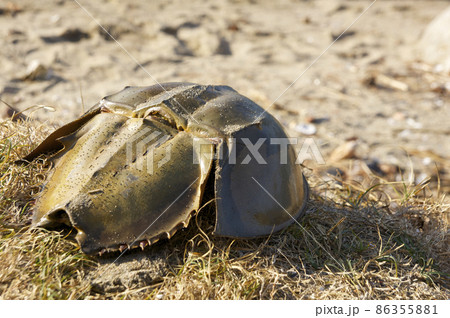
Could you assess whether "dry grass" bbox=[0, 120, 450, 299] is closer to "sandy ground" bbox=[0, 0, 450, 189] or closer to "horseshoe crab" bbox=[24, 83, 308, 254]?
"horseshoe crab" bbox=[24, 83, 308, 254]

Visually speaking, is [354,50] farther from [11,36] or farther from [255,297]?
[255,297]

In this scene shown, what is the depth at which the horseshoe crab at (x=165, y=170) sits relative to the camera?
1.64 metres

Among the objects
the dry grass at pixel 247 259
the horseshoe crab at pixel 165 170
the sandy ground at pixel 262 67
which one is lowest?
the sandy ground at pixel 262 67

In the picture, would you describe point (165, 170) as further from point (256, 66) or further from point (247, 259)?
point (256, 66)

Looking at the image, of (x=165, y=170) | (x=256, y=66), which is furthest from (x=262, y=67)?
(x=165, y=170)

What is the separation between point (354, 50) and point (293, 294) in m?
4.95

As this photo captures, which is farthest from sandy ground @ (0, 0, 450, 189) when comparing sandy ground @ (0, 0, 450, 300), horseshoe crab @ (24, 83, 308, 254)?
horseshoe crab @ (24, 83, 308, 254)

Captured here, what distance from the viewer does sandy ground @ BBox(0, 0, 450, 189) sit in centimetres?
407

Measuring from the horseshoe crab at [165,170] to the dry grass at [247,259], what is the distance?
0.12 m

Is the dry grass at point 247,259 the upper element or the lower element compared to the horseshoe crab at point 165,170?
lower

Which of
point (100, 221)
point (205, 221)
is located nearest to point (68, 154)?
point (100, 221)

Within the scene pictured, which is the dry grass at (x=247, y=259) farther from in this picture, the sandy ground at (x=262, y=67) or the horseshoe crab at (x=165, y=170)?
the sandy ground at (x=262, y=67)

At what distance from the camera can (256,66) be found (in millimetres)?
5223

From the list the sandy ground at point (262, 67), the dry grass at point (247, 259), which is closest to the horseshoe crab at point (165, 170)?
the dry grass at point (247, 259)
